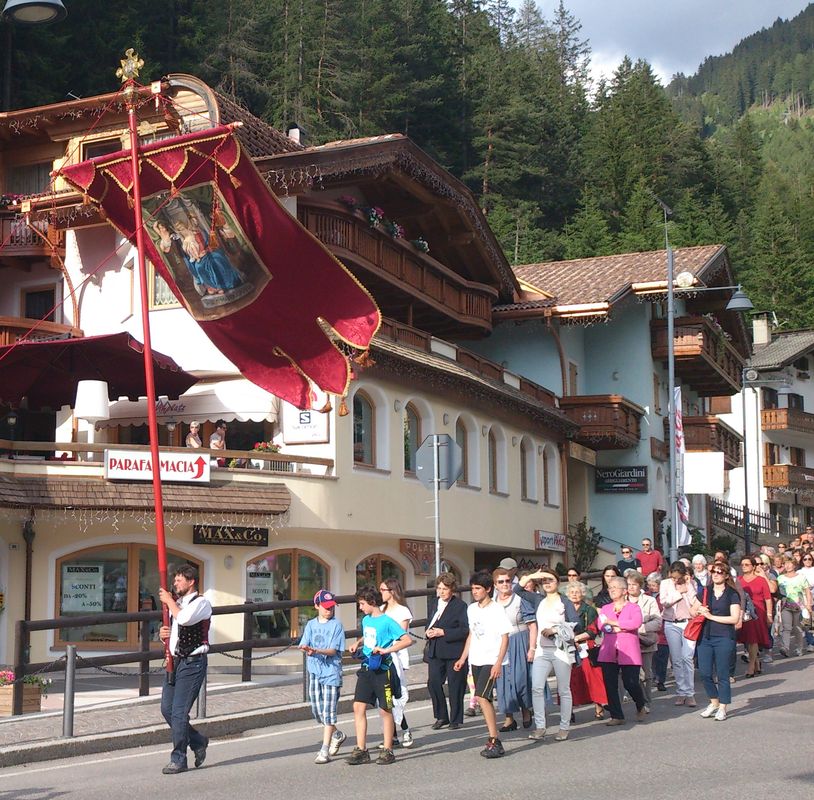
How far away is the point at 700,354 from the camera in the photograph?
40750 mm

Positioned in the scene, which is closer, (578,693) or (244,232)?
(578,693)

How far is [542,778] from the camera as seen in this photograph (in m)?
11.6

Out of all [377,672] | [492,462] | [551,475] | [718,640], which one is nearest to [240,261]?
[377,672]

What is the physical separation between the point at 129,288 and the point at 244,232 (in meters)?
8.31

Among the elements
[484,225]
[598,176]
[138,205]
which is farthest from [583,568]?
[598,176]

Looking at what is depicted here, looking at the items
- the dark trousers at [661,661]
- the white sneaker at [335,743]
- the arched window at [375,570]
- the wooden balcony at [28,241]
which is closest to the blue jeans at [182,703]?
the white sneaker at [335,743]

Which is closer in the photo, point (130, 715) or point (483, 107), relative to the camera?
point (130, 715)

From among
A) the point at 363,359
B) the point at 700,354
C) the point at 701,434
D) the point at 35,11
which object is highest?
the point at 35,11

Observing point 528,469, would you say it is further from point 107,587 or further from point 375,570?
point 107,587

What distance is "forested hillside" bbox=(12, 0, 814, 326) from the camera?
54594mm

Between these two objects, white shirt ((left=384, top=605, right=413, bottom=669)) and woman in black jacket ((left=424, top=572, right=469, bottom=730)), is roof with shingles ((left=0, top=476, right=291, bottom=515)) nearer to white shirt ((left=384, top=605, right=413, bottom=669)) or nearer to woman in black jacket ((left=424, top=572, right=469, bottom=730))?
woman in black jacket ((left=424, top=572, right=469, bottom=730))

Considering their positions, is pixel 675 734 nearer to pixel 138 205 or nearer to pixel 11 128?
pixel 138 205

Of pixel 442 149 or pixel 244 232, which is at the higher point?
pixel 442 149

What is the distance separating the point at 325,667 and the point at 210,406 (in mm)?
13316
